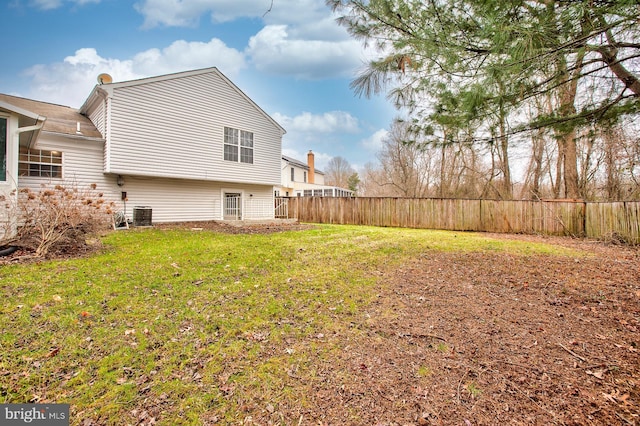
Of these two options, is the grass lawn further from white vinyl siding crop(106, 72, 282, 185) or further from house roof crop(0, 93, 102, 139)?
house roof crop(0, 93, 102, 139)

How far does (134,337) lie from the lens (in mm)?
2596

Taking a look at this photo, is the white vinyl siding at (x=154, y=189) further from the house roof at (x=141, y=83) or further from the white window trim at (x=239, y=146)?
the house roof at (x=141, y=83)

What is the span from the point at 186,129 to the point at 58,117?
4.50 meters

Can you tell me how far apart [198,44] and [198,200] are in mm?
6691

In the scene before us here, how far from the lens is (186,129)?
11.4 metres

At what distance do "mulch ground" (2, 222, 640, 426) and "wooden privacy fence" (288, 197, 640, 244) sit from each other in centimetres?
607

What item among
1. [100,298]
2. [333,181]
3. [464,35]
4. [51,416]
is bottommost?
[51,416]

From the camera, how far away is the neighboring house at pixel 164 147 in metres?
9.51

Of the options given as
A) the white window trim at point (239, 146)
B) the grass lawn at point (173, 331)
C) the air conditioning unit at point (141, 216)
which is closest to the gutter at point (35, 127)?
the air conditioning unit at point (141, 216)

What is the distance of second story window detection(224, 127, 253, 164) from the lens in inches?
499

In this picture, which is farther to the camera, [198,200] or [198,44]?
[198,200]

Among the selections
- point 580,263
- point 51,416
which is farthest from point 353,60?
point 580,263

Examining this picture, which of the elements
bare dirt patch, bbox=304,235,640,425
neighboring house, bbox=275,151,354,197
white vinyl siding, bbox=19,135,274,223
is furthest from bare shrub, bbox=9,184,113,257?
neighboring house, bbox=275,151,354,197

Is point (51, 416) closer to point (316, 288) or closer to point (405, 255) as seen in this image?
point (316, 288)
